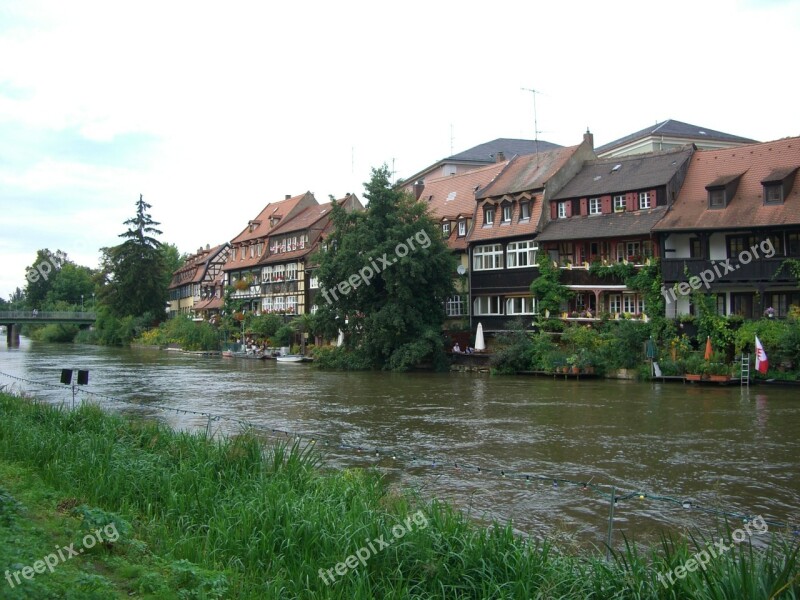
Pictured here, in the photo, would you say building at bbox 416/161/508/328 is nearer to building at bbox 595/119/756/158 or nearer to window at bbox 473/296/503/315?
window at bbox 473/296/503/315

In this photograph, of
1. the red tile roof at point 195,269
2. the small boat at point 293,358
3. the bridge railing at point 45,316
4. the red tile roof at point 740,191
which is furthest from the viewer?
the red tile roof at point 195,269

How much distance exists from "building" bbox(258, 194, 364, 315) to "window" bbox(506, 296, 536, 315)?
75.1 feet

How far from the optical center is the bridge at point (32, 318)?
90.6 metres

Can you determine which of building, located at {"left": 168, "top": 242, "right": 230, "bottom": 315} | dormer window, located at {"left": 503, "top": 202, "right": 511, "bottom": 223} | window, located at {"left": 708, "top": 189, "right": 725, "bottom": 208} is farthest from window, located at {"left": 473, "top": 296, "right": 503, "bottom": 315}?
building, located at {"left": 168, "top": 242, "right": 230, "bottom": 315}

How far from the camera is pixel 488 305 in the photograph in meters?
47.2

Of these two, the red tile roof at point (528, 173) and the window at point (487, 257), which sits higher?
the red tile roof at point (528, 173)

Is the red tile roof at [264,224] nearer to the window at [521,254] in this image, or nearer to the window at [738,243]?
the window at [521,254]

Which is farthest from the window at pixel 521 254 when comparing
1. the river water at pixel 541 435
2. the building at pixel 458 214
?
the river water at pixel 541 435

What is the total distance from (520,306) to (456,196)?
11.9 m

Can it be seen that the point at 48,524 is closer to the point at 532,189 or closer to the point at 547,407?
the point at 547,407

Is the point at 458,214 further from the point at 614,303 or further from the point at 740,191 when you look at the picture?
the point at 740,191

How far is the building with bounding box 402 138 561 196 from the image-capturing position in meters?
68.8

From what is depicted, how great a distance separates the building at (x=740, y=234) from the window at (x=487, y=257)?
1074cm

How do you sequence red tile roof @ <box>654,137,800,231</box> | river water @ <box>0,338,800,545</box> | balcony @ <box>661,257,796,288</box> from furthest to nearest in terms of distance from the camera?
red tile roof @ <box>654,137,800,231</box>
balcony @ <box>661,257,796,288</box>
river water @ <box>0,338,800,545</box>
